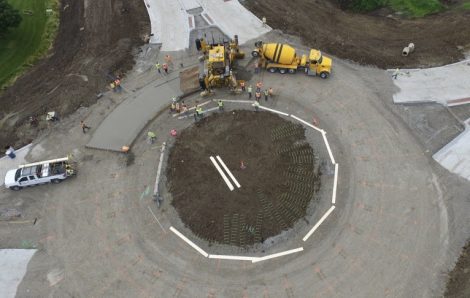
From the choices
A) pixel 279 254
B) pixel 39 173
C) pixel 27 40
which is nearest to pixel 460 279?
pixel 279 254

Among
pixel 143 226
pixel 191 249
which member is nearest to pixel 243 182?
pixel 191 249

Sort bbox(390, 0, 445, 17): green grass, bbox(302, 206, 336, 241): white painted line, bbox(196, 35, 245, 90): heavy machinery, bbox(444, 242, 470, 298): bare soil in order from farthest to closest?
bbox(390, 0, 445, 17): green grass
bbox(196, 35, 245, 90): heavy machinery
bbox(302, 206, 336, 241): white painted line
bbox(444, 242, 470, 298): bare soil

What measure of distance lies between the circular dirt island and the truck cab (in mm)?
6594

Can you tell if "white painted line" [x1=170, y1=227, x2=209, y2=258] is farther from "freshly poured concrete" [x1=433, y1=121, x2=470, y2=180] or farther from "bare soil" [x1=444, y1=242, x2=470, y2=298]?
"freshly poured concrete" [x1=433, y1=121, x2=470, y2=180]

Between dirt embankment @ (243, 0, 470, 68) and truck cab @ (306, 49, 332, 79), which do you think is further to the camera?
dirt embankment @ (243, 0, 470, 68)

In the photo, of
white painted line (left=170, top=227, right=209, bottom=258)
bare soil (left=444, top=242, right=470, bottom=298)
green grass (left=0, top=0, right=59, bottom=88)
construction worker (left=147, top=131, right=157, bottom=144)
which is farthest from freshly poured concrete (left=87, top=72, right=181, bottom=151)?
bare soil (left=444, top=242, right=470, bottom=298)

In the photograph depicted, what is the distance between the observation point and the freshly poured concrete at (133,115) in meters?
30.8

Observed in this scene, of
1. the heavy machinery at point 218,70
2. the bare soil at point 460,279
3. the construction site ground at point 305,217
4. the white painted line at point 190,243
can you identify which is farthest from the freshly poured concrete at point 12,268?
the bare soil at point 460,279

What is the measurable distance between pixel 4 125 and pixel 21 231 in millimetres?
12077

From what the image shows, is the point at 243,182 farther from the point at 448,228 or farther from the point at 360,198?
the point at 448,228

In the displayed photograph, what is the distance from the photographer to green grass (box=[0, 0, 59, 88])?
3812 centimetres

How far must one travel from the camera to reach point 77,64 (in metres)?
37.7

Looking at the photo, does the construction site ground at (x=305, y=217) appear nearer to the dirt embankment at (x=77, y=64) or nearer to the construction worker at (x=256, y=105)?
the dirt embankment at (x=77, y=64)

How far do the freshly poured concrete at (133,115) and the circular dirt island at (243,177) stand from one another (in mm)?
4207
